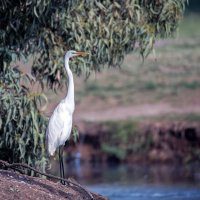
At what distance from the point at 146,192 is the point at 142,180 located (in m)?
1.91

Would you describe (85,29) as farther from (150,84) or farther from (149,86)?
(150,84)

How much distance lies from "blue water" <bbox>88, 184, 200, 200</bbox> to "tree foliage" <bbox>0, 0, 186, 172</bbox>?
406cm

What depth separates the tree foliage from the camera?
1495 cm

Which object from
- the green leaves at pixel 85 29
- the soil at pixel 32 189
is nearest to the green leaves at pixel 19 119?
the green leaves at pixel 85 29

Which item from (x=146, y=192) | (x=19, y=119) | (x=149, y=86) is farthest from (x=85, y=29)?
(x=149, y=86)

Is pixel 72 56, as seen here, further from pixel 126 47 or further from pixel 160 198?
pixel 160 198

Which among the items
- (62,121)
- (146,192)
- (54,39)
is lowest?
(146,192)

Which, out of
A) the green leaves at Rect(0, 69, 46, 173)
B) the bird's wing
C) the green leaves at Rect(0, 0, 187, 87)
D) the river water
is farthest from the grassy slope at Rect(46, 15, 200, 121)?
the bird's wing

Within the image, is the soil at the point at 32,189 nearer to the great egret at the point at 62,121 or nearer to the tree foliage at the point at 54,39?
the great egret at the point at 62,121

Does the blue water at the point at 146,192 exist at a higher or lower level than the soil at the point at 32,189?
lower

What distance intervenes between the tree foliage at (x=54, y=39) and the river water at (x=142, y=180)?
426 centimetres

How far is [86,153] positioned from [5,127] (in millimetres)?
10914

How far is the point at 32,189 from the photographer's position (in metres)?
12.4

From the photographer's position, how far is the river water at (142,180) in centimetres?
1958
